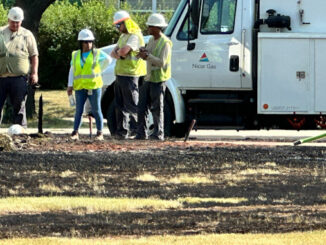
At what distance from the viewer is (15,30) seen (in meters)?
19.0

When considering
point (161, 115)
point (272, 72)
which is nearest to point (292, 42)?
point (272, 72)

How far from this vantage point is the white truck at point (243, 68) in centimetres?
2130

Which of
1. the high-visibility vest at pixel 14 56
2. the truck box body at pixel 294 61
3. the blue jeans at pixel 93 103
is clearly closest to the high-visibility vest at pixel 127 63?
the blue jeans at pixel 93 103

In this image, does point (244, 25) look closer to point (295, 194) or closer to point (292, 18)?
point (292, 18)

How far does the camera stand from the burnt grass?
1038 centimetres

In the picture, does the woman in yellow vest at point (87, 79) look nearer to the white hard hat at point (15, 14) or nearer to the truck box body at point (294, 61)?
the white hard hat at point (15, 14)

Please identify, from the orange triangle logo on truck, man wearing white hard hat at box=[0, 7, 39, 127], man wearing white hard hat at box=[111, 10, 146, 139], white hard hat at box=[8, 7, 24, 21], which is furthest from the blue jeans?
the orange triangle logo on truck

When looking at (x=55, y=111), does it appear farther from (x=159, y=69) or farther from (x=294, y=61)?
(x=159, y=69)

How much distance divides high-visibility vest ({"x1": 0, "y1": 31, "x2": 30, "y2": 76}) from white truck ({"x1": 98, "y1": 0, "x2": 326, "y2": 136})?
3.42 metres

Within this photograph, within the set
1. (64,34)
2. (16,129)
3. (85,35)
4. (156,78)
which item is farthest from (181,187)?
A: (64,34)

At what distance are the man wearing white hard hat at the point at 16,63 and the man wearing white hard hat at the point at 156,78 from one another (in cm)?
192

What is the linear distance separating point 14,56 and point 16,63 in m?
0.11

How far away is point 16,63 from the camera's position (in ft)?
62.0

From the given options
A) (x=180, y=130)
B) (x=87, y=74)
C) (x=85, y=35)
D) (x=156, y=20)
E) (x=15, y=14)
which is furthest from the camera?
(x=180, y=130)
